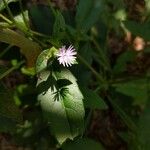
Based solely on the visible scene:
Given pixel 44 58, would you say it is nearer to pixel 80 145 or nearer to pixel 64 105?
pixel 64 105

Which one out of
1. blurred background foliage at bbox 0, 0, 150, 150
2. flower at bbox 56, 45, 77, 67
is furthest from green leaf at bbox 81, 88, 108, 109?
flower at bbox 56, 45, 77, 67

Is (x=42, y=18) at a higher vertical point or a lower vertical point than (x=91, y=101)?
higher

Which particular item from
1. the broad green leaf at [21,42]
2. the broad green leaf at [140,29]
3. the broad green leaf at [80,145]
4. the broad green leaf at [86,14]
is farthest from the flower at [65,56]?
the broad green leaf at [140,29]

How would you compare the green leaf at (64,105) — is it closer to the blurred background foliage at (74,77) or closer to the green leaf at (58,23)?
the blurred background foliage at (74,77)

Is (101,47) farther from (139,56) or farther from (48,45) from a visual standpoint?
(48,45)

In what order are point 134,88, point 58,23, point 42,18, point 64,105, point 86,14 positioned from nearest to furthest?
point 58,23 → point 64,105 → point 86,14 → point 42,18 → point 134,88

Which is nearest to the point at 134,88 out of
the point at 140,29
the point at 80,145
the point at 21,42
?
the point at 140,29
